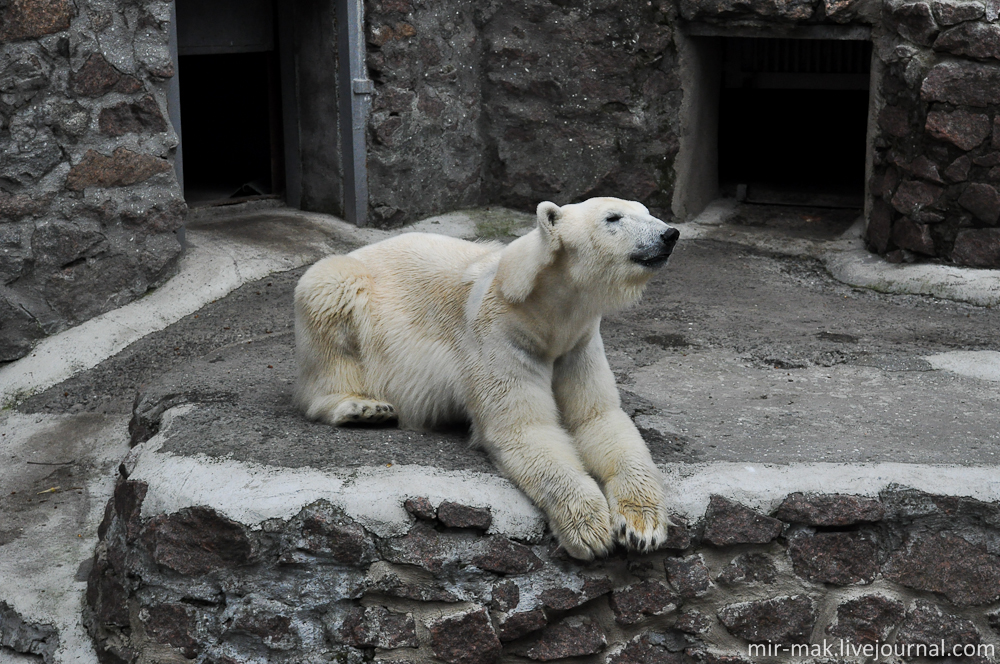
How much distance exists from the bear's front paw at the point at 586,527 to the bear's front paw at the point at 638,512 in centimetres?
4

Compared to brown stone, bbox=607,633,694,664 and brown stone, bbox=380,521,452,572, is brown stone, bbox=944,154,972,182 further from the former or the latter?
brown stone, bbox=380,521,452,572

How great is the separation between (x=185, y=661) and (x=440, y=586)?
793mm

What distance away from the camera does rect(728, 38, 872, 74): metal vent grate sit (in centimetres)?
838

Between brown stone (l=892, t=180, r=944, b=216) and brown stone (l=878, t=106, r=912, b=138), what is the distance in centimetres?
28

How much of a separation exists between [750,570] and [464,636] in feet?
2.74

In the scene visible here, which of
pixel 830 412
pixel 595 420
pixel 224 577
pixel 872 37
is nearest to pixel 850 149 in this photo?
pixel 872 37

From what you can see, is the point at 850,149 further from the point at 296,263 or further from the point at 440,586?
the point at 440,586

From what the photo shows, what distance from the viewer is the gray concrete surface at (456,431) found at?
328 cm

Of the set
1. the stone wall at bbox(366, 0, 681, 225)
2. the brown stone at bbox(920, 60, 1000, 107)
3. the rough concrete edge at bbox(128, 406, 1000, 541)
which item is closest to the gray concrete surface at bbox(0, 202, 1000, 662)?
the rough concrete edge at bbox(128, 406, 1000, 541)

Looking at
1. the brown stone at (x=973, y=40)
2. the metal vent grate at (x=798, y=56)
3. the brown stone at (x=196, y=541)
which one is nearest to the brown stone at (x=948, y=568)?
the brown stone at (x=196, y=541)

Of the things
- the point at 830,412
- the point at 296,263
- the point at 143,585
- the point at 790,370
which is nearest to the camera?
the point at 143,585

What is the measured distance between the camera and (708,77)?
24.5 feet

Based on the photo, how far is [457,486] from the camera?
3.19 meters

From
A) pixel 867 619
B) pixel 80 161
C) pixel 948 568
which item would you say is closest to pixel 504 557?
pixel 867 619
